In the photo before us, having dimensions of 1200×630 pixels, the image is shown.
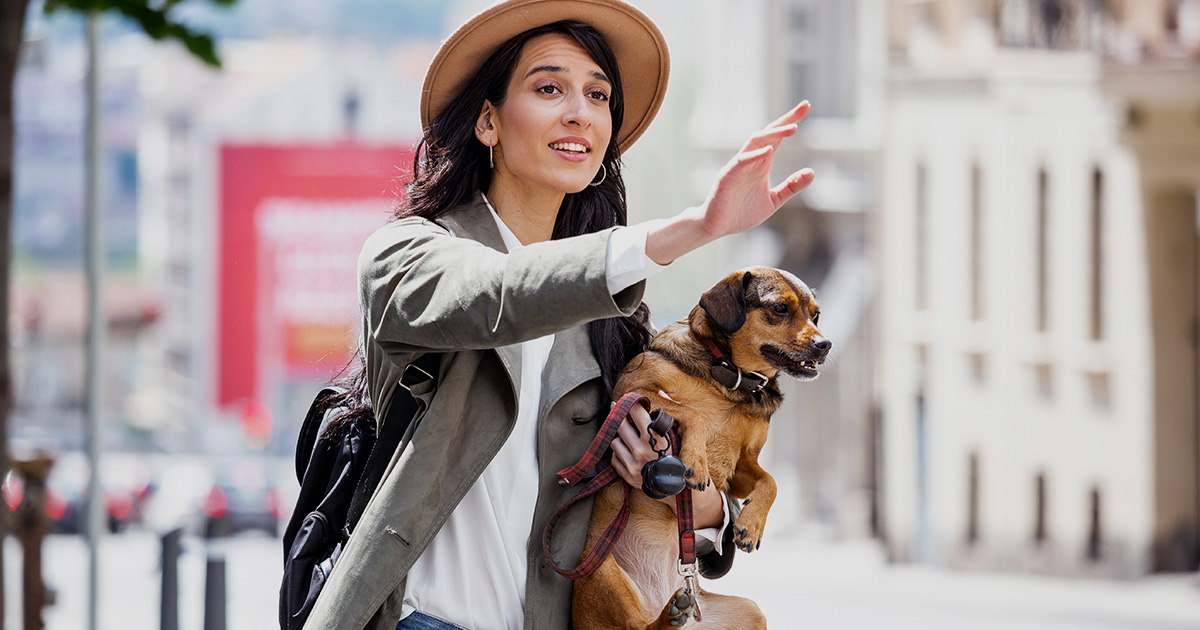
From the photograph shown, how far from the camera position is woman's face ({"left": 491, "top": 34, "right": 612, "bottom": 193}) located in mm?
2975

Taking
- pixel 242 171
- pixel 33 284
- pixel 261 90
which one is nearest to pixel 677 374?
pixel 242 171

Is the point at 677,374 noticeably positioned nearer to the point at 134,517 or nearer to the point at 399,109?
the point at 134,517

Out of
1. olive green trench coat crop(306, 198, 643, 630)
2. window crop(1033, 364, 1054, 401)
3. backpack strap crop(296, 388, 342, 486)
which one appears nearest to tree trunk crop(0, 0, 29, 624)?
backpack strap crop(296, 388, 342, 486)

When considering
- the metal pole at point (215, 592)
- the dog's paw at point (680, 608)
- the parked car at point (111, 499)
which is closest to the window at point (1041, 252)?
the metal pole at point (215, 592)

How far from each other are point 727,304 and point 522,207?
17.4 inches

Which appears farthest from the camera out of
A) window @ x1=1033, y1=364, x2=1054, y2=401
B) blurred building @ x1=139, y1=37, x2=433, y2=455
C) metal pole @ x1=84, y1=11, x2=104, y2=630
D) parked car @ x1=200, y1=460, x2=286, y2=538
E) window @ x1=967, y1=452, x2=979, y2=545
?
blurred building @ x1=139, y1=37, x2=433, y2=455

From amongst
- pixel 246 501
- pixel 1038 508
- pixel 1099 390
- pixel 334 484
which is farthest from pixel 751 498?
pixel 246 501

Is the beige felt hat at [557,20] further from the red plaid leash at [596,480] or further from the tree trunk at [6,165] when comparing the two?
the tree trunk at [6,165]

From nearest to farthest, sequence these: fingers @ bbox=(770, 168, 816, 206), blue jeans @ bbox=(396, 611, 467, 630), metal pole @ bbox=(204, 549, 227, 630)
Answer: fingers @ bbox=(770, 168, 816, 206)
blue jeans @ bbox=(396, 611, 467, 630)
metal pole @ bbox=(204, 549, 227, 630)

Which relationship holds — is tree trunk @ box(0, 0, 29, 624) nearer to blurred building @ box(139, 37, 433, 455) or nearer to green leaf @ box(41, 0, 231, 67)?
green leaf @ box(41, 0, 231, 67)

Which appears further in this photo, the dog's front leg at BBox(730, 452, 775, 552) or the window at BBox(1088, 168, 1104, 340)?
the window at BBox(1088, 168, 1104, 340)

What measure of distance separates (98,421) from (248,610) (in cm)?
473

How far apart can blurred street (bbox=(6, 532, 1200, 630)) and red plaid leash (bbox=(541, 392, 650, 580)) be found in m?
7.50

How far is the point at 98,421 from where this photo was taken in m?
9.02
